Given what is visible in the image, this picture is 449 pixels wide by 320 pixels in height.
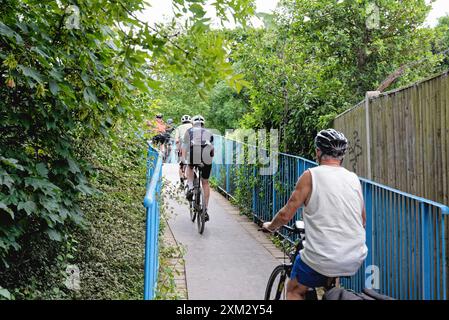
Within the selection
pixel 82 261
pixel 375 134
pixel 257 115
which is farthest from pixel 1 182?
pixel 257 115

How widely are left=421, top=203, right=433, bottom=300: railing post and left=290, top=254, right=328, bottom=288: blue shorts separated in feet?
2.39

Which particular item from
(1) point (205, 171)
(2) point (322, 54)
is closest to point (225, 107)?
(2) point (322, 54)

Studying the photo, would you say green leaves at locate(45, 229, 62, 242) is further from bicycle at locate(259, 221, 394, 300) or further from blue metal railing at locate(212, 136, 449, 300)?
blue metal railing at locate(212, 136, 449, 300)

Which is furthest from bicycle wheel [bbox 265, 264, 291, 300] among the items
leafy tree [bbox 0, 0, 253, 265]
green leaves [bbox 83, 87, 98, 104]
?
green leaves [bbox 83, 87, 98, 104]

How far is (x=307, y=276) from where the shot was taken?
11.0 ft

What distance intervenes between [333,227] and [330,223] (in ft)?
0.10

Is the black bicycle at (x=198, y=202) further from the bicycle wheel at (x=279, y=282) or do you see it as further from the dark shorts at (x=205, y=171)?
the bicycle wheel at (x=279, y=282)

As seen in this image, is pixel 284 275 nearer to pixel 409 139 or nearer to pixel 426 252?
pixel 426 252

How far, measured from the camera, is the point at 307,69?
29.7 ft

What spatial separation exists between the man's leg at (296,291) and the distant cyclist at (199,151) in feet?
Answer: 15.7

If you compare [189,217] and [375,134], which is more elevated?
[375,134]

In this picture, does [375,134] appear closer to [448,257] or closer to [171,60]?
[448,257]
